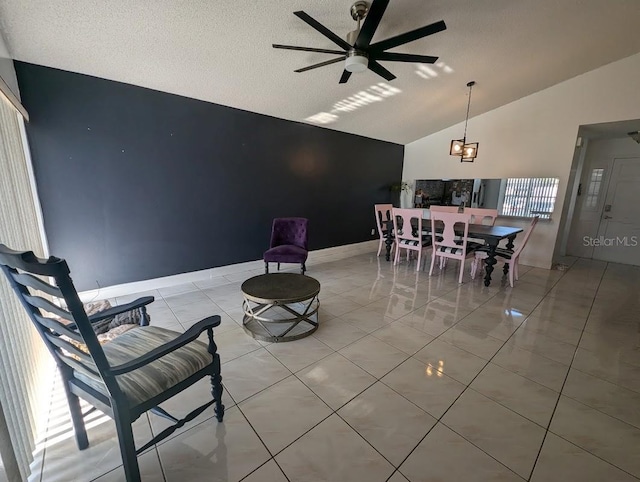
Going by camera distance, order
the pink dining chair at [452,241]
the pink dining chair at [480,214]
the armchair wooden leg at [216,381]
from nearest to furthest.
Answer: the armchair wooden leg at [216,381] → the pink dining chair at [452,241] → the pink dining chair at [480,214]

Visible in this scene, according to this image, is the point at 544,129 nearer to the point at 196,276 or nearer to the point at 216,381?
the point at 216,381

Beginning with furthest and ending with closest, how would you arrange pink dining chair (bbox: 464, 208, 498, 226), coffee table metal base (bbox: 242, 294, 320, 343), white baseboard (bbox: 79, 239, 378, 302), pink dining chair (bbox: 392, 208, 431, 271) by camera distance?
pink dining chair (bbox: 464, 208, 498, 226), pink dining chair (bbox: 392, 208, 431, 271), white baseboard (bbox: 79, 239, 378, 302), coffee table metal base (bbox: 242, 294, 320, 343)

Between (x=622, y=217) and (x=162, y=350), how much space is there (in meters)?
7.73

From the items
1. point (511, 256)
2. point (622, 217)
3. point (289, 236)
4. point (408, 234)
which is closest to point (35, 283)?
point (289, 236)

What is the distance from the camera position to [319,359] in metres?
2.13

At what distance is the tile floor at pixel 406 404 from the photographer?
1.32 m

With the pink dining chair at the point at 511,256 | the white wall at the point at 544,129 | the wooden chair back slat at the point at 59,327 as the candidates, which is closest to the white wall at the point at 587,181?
the white wall at the point at 544,129

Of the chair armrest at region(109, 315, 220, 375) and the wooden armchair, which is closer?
the wooden armchair

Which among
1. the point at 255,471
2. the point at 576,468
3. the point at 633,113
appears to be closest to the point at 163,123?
the point at 255,471

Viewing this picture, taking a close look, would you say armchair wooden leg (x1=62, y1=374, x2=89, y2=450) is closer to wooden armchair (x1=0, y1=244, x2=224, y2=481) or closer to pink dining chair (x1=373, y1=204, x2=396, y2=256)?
wooden armchair (x1=0, y1=244, x2=224, y2=481)

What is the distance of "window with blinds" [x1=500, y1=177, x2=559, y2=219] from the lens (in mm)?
4641

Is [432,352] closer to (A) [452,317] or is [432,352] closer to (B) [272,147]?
(A) [452,317]

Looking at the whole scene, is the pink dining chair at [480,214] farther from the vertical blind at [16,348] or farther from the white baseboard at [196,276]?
the vertical blind at [16,348]

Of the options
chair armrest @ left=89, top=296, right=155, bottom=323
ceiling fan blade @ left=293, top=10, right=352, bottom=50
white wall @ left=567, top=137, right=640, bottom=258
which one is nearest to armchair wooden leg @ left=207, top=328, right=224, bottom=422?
chair armrest @ left=89, top=296, right=155, bottom=323
